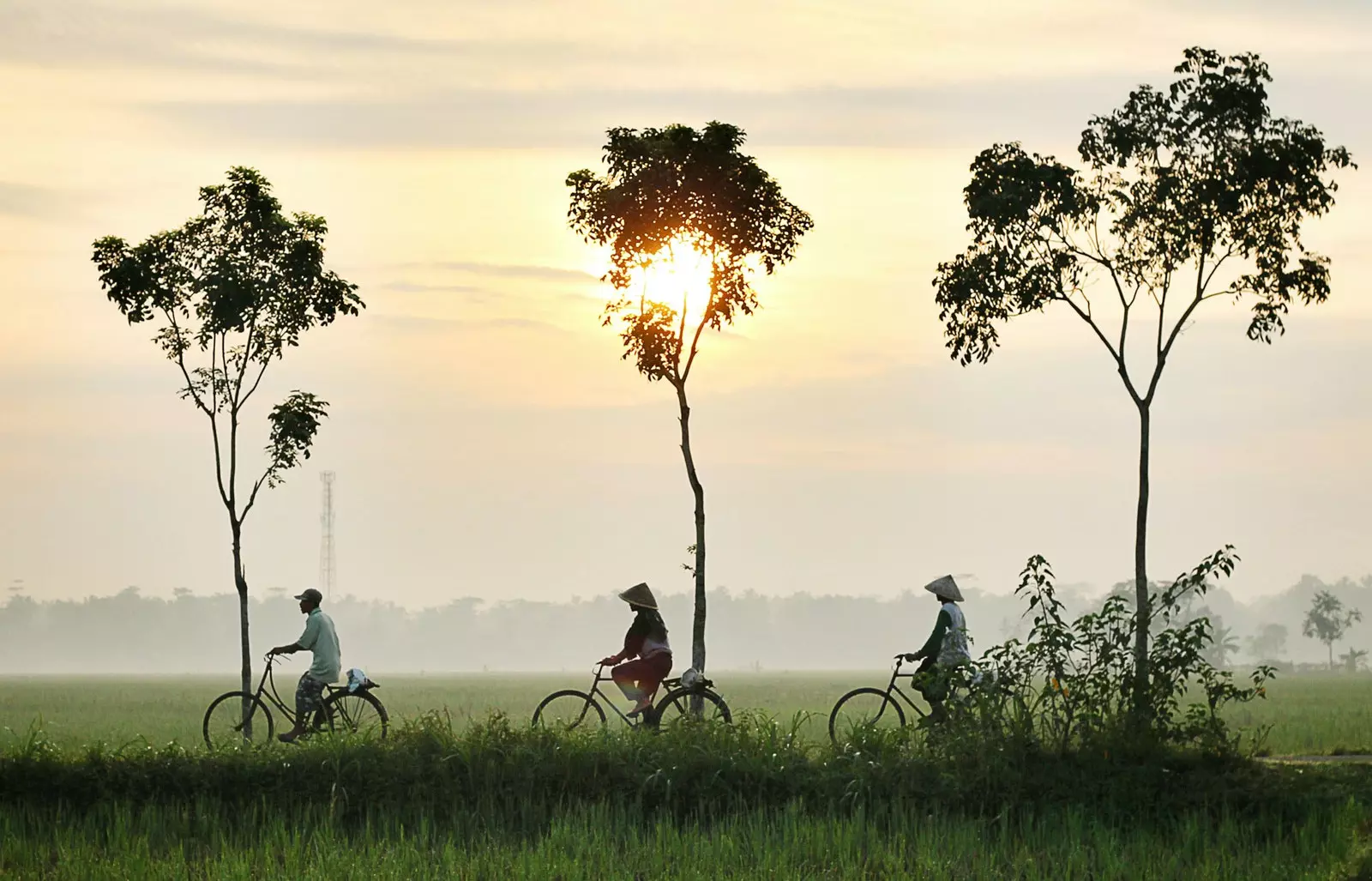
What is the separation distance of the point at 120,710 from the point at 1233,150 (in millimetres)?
37719

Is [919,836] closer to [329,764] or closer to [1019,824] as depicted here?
[1019,824]

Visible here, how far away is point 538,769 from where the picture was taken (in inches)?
712

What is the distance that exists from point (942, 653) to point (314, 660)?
829cm

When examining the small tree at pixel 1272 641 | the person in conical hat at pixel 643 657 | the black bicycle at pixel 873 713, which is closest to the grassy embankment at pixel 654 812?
the black bicycle at pixel 873 713

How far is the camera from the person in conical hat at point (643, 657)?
2016cm

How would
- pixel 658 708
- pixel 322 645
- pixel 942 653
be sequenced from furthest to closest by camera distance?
1. pixel 322 645
2. pixel 658 708
3. pixel 942 653

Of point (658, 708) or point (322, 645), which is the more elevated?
point (322, 645)

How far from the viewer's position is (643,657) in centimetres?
2025

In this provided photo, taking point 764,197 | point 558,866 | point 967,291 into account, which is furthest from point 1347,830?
point 764,197

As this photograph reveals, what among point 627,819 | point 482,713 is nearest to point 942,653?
point 627,819

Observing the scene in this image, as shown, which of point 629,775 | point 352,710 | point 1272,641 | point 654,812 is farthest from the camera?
point 1272,641

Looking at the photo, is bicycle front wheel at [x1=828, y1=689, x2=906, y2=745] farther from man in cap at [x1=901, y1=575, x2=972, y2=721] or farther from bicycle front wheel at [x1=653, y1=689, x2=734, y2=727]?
bicycle front wheel at [x1=653, y1=689, x2=734, y2=727]

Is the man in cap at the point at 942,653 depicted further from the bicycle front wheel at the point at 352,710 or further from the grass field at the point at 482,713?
the bicycle front wheel at the point at 352,710

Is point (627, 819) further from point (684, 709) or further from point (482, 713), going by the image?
point (482, 713)
